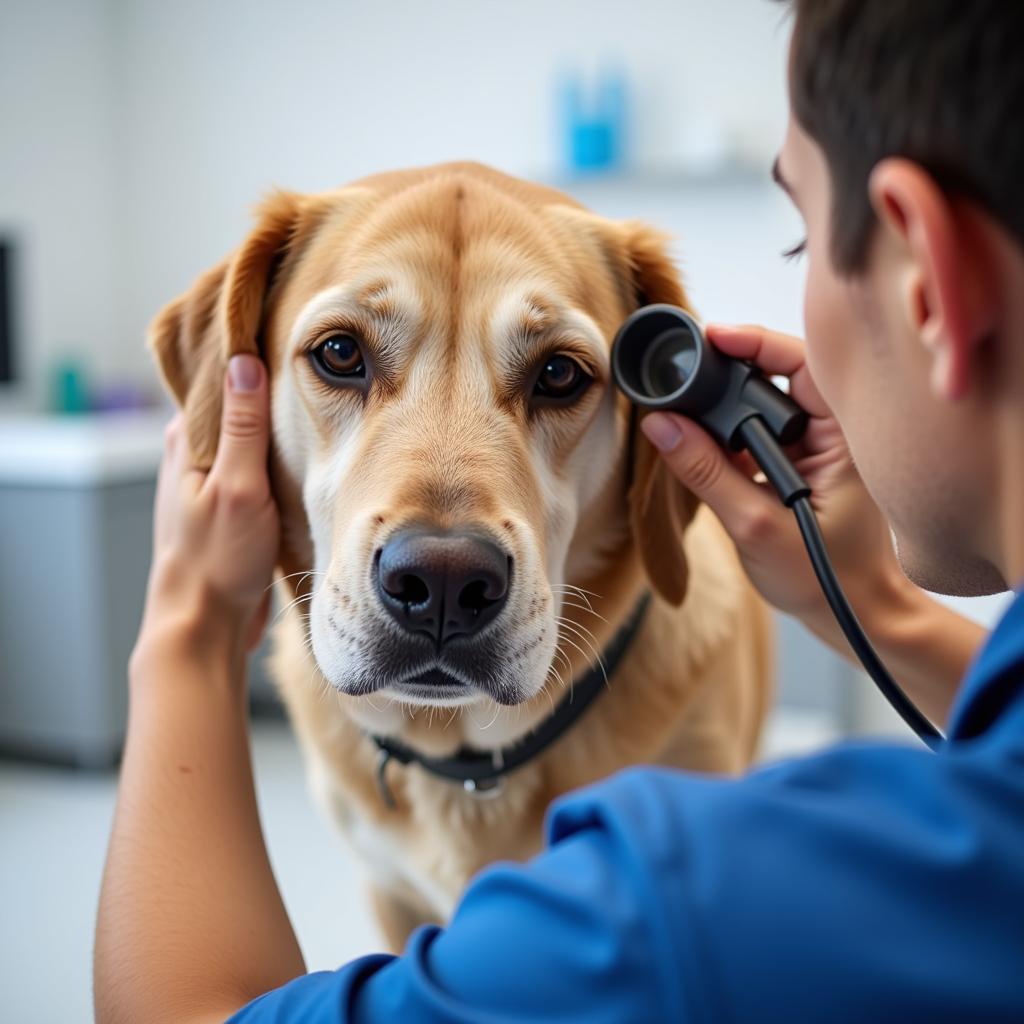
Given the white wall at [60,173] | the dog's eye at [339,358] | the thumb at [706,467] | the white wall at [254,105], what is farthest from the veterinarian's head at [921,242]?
the white wall at [60,173]

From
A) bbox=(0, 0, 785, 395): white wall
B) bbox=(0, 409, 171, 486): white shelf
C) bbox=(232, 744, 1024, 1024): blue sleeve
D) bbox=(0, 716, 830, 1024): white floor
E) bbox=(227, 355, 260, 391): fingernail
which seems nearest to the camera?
bbox=(232, 744, 1024, 1024): blue sleeve

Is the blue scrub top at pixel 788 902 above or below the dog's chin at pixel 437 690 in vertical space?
above

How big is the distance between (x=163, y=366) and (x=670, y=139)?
329 centimetres

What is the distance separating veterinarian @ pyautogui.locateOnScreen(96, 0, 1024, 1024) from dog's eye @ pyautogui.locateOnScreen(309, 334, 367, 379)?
551mm

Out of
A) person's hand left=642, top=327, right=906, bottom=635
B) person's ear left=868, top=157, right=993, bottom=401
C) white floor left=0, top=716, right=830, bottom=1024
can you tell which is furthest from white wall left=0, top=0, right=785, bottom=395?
person's ear left=868, top=157, right=993, bottom=401

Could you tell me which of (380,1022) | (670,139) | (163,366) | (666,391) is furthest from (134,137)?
(380,1022)

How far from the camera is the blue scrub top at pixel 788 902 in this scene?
47 centimetres

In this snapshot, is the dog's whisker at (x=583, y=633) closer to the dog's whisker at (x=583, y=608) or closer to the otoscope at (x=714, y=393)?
the dog's whisker at (x=583, y=608)

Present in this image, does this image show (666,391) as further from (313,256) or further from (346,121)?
(346,121)

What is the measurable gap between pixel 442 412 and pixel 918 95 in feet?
2.26

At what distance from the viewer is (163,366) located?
4.56ft

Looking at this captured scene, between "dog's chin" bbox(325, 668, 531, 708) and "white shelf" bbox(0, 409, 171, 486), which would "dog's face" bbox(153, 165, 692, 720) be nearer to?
"dog's chin" bbox(325, 668, 531, 708)

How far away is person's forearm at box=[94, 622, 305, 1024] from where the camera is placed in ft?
2.62

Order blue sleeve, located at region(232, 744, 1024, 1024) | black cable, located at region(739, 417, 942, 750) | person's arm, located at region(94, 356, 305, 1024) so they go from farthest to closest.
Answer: black cable, located at region(739, 417, 942, 750)
person's arm, located at region(94, 356, 305, 1024)
blue sleeve, located at region(232, 744, 1024, 1024)
